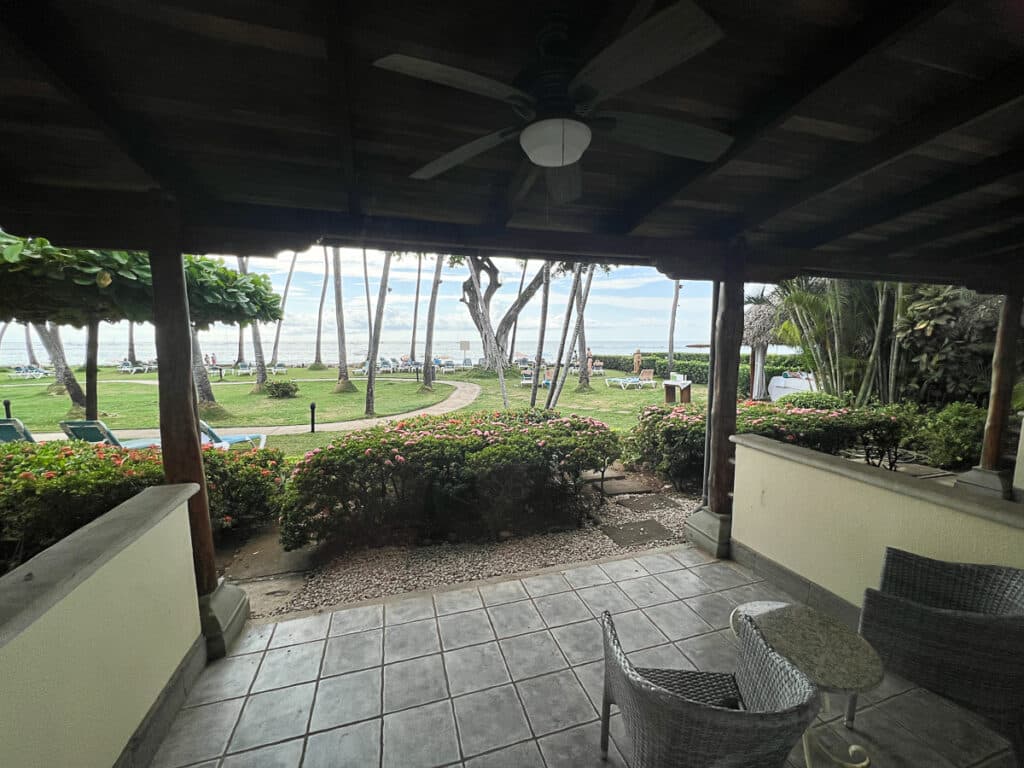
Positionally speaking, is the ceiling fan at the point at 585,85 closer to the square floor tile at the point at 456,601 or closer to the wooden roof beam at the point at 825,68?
the wooden roof beam at the point at 825,68

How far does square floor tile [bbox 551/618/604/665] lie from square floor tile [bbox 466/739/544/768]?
0.53 metres

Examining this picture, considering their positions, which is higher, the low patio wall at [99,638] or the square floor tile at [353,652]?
the low patio wall at [99,638]

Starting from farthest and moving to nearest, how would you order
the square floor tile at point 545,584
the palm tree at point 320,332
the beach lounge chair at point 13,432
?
the palm tree at point 320,332 < the beach lounge chair at point 13,432 < the square floor tile at point 545,584

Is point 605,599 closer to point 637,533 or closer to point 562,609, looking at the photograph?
point 562,609

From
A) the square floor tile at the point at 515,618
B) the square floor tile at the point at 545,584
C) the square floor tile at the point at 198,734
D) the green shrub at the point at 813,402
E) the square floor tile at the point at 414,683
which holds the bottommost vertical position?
the square floor tile at the point at 198,734

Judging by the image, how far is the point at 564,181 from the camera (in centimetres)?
186

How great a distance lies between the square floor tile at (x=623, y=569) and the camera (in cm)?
297

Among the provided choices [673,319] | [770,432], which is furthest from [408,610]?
[673,319]

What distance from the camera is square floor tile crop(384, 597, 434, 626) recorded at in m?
2.52

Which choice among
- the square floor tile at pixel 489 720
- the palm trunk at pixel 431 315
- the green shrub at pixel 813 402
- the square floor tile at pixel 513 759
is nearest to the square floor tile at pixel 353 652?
the square floor tile at pixel 489 720

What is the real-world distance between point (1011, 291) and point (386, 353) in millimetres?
30907

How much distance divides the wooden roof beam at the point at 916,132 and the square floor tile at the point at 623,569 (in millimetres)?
2629

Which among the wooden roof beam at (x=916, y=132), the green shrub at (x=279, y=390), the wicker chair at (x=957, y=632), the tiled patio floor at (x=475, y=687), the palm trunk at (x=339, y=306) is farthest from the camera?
the green shrub at (x=279, y=390)

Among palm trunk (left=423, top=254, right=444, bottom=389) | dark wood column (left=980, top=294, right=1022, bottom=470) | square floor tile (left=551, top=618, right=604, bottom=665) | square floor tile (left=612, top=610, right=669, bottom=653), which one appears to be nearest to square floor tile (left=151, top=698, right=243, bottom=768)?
square floor tile (left=551, top=618, right=604, bottom=665)
